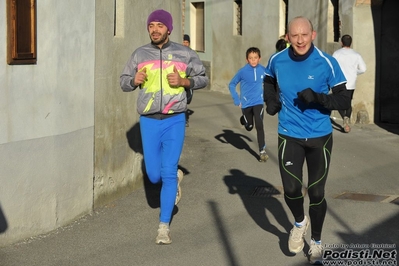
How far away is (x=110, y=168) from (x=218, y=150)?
13.8ft

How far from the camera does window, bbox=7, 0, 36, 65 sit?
7.01 m

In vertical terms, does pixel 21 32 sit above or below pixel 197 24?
below

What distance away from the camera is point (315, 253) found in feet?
21.9

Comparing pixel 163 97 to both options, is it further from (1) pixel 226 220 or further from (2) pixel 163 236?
(1) pixel 226 220

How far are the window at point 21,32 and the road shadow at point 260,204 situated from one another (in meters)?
2.78

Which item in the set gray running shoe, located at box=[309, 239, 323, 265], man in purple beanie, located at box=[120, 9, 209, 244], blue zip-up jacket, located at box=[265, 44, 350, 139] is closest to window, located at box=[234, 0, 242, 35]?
man in purple beanie, located at box=[120, 9, 209, 244]

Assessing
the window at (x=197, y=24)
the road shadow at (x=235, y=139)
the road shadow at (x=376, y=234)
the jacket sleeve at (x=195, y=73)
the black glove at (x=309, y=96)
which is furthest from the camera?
the window at (x=197, y=24)

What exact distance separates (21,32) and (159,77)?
4.27 ft

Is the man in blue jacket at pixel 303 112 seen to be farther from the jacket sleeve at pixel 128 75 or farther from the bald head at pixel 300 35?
the jacket sleeve at pixel 128 75

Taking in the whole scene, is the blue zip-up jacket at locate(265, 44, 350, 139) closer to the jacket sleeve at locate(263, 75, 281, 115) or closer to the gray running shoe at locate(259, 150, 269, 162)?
the jacket sleeve at locate(263, 75, 281, 115)

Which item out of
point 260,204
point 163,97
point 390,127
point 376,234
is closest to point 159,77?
point 163,97

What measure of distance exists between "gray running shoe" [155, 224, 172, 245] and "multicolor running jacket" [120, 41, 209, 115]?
106 centimetres

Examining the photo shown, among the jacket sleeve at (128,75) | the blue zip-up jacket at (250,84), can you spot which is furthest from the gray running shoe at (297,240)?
the blue zip-up jacket at (250,84)

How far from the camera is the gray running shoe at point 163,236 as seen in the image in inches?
291
